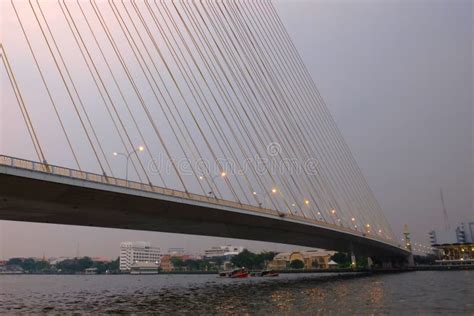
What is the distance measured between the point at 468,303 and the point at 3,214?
27.9m

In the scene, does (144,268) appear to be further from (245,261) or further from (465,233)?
(465,233)

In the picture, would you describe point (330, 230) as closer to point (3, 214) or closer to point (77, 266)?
point (3, 214)

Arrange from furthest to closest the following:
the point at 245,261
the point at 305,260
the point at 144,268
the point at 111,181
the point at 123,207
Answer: the point at 144,268, the point at 305,260, the point at 245,261, the point at 123,207, the point at 111,181

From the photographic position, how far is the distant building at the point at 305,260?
424ft

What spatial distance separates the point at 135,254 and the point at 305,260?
77.4 m

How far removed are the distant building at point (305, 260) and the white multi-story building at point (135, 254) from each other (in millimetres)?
54523

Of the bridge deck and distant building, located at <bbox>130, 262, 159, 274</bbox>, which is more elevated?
the bridge deck

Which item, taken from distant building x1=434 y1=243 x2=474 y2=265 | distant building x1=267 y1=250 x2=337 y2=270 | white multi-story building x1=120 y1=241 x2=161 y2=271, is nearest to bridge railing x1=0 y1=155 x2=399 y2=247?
distant building x1=434 y1=243 x2=474 y2=265

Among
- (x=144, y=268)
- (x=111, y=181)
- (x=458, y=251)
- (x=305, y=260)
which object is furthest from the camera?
(x=144, y=268)

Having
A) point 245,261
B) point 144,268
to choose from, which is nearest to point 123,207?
point 245,261

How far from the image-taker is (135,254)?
182 metres

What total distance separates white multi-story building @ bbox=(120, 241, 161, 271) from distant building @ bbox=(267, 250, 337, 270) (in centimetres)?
5452

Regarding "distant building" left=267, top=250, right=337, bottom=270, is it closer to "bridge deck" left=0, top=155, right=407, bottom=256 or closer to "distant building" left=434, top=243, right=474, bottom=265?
"distant building" left=434, top=243, right=474, bottom=265

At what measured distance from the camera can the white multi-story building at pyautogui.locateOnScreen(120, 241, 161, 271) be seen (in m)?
178
